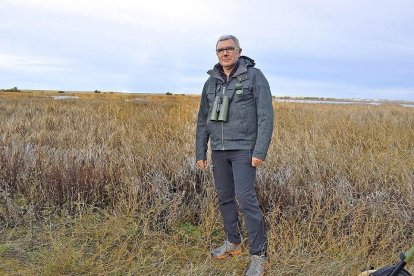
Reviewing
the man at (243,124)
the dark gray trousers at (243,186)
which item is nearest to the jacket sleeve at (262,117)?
the man at (243,124)

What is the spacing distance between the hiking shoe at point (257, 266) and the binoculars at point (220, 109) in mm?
1079

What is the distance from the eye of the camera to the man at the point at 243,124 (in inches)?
104

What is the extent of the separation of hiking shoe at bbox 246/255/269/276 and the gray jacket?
0.80 m

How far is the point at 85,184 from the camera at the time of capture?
162 inches

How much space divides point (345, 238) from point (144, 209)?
1.90m

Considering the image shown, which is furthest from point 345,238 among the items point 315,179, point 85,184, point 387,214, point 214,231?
point 85,184

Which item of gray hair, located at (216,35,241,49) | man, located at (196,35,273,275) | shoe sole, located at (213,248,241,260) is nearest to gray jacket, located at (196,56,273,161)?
man, located at (196,35,273,275)

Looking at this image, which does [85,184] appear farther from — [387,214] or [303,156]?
[303,156]

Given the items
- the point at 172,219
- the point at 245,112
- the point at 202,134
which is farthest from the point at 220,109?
the point at 172,219

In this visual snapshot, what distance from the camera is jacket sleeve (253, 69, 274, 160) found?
2.59m

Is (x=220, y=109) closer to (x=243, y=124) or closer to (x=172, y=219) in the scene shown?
(x=243, y=124)

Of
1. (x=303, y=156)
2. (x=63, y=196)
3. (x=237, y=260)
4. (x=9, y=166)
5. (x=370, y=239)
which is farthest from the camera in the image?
(x=303, y=156)

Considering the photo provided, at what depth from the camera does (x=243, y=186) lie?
272 cm

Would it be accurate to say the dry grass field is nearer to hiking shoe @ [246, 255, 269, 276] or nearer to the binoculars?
hiking shoe @ [246, 255, 269, 276]
